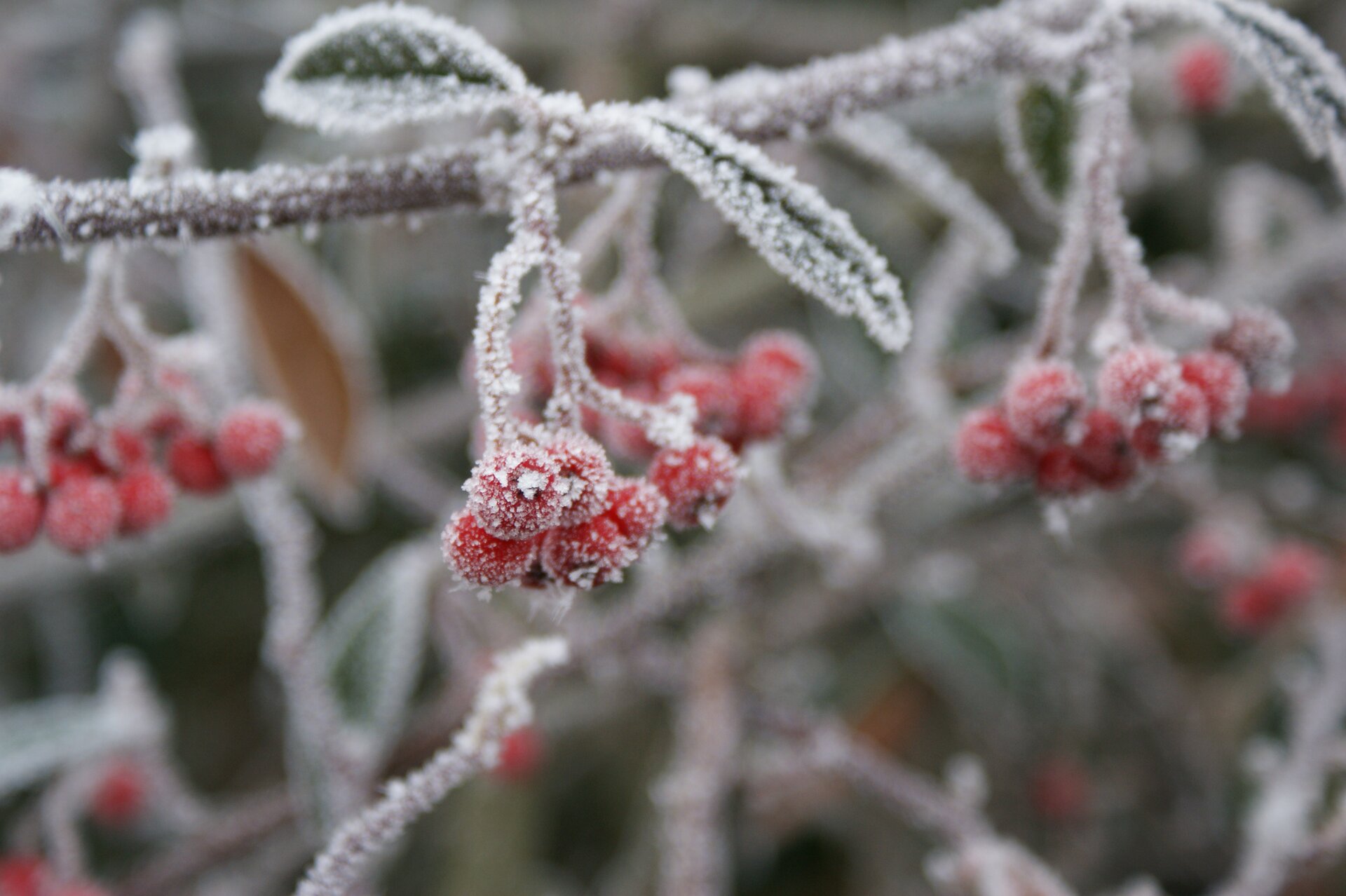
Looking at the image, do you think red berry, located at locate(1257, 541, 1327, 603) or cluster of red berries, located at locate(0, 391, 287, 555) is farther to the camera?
red berry, located at locate(1257, 541, 1327, 603)

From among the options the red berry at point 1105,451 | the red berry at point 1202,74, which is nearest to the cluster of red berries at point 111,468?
the red berry at point 1105,451

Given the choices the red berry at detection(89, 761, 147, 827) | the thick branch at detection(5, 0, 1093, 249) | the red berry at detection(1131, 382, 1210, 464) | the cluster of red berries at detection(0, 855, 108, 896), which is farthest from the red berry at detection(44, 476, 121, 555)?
the red berry at detection(89, 761, 147, 827)

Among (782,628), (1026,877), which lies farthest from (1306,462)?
(1026,877)

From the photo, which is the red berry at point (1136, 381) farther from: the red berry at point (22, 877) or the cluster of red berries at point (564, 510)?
the red berry at point (22, 877)

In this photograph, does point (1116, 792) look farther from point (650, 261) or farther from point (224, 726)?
point (224, 726)

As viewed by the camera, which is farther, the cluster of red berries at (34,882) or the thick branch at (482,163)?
the cluster of red berries at (34,882)

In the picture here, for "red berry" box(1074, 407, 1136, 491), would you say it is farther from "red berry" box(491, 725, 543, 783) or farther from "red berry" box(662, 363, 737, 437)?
"red berry" box(491, 725, 543, 783)
